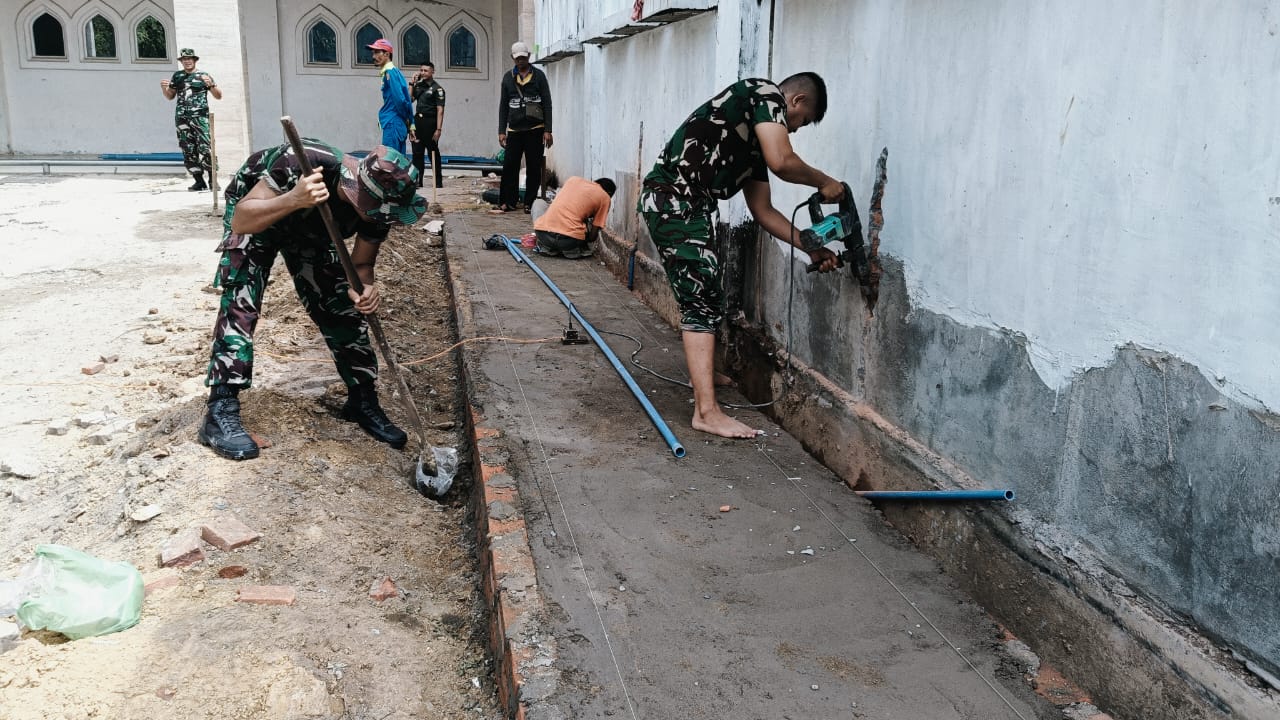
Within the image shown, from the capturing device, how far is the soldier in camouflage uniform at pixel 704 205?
420 centimetres

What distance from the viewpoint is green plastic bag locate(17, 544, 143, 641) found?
282 cm

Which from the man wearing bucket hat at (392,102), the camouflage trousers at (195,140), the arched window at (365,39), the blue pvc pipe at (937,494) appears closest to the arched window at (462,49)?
the arched window at (365,39)

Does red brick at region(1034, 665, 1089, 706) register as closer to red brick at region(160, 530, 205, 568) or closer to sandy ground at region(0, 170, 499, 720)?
sandy ground at region(0, 170, 499, 720)

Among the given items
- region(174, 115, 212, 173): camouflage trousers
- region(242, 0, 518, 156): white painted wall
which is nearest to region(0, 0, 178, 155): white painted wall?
region(242, 0, 518, 156): white painted wall

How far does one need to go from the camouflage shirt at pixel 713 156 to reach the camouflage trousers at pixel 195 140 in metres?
11.2

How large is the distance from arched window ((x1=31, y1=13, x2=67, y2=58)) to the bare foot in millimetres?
20463

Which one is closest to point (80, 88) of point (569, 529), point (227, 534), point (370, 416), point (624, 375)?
point (370, 416)

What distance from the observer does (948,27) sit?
10.5 ft

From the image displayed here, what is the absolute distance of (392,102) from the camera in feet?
38.5

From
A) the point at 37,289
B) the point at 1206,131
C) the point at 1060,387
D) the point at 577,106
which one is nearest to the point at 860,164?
the point at 1060,387

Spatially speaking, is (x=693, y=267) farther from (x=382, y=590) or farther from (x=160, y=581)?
(x=160, y=581)

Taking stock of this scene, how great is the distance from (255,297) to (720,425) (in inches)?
83.7

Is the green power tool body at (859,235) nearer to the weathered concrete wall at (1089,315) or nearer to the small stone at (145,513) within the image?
the weathered concrete wall at (1089,315)

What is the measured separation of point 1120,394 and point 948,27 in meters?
1.46
